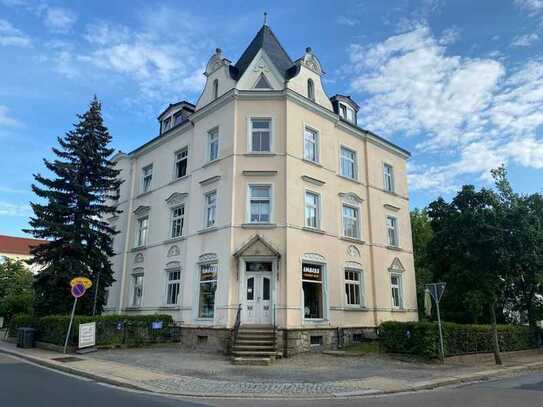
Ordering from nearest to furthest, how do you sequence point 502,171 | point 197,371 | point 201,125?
point 197,371 → point 201,125 → point 502,171

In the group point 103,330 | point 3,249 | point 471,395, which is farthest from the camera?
point 3,249

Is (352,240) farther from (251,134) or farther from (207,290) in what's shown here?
(207,290)

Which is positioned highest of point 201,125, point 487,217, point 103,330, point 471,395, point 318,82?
point 318,82

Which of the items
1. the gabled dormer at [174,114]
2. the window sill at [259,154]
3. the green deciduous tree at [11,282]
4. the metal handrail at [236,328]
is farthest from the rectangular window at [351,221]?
the green deciduous tree at [11,282]

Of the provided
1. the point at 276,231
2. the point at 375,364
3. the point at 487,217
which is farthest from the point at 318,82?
the point at 375,364

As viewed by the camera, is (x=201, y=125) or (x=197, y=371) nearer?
(x=197, y=371)

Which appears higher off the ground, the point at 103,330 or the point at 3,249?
the point at 3,249

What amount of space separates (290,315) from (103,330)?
867cm

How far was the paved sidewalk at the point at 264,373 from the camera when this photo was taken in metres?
10.5

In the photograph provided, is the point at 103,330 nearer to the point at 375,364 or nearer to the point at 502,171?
the point at 375,364

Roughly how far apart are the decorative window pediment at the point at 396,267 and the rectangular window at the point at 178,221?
12.4 metres

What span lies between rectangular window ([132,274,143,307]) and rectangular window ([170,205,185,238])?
4.08 metres

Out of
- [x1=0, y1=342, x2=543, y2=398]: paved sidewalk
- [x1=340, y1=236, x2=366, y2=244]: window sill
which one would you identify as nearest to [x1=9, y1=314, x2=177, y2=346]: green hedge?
[x1=0, y1=342, x2=543, y2=398]: paved sidewalk

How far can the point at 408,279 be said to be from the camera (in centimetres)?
2650
